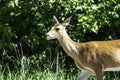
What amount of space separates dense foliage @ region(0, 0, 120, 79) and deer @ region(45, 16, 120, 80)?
61.2 inches

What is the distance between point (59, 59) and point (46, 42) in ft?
1.77

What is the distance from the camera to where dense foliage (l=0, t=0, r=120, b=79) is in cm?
1141

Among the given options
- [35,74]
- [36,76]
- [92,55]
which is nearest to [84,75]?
[92,55]

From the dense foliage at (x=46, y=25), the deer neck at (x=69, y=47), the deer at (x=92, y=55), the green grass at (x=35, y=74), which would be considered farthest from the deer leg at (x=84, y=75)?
the dense foliage at (x=46, y=25)

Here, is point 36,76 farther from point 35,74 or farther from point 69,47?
point 69,47

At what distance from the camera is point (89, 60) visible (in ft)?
31.5

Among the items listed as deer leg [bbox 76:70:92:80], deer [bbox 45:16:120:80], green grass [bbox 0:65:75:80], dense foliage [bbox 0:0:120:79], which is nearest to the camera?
deer [bbox 45:16:120:80]

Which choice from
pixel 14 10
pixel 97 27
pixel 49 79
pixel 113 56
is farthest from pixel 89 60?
pixel 14 10

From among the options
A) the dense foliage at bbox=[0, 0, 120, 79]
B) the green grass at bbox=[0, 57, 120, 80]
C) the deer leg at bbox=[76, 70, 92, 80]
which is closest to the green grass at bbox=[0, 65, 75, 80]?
the green grass at bbox=[0, 57, 120, 80]

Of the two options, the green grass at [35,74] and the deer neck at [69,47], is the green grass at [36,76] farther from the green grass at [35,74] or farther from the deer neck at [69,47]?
the deer neck at [69,47]

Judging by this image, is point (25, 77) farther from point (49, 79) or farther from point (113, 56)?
point (113, 56)

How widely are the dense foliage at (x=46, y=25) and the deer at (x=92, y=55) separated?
156 cm

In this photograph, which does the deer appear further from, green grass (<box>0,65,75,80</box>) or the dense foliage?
the dense foliage

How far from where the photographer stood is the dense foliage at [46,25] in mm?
11414
